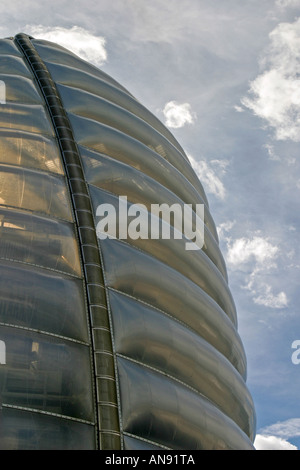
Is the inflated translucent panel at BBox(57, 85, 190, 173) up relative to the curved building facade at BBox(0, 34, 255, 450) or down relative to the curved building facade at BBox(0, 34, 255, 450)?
up

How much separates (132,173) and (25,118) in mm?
2812

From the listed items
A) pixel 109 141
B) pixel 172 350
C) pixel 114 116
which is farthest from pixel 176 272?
pixel 114 116

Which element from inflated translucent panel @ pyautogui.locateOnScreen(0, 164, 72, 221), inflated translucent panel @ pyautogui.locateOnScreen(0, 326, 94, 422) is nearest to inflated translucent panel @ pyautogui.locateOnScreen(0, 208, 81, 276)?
inflated translucent panel @ pyautogui.locateOnScreen(0, 164, 72, 221)

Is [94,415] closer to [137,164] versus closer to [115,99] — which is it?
[137,164]

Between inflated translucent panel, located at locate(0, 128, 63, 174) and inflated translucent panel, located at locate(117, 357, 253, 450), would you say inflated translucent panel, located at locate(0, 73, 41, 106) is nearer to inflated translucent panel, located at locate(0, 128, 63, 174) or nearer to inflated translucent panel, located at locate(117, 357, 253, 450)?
inflated translucent panel, located at locate(0, 128, 63, 174)

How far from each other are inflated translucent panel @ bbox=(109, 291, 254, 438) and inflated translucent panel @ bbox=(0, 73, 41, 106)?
6379 mm

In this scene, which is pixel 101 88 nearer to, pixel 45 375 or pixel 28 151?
pixel 28 151

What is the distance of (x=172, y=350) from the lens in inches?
470

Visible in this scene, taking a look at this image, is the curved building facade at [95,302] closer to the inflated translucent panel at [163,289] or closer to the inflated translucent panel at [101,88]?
the inflated translucent panel at [163,289]

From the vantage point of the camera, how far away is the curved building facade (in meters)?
9.80

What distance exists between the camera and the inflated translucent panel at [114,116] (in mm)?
16906

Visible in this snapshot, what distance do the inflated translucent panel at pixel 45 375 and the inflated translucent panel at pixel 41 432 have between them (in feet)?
0.43

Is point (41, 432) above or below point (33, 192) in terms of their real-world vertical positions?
below
